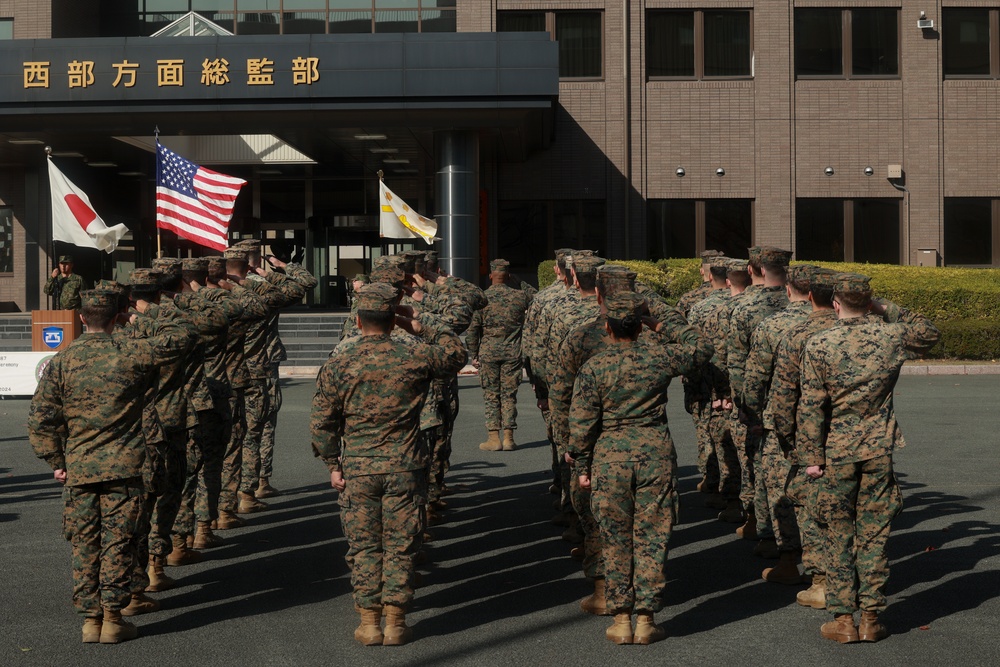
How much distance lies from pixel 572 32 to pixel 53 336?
15949 mm

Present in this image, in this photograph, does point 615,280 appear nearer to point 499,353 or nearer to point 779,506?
point 779,506

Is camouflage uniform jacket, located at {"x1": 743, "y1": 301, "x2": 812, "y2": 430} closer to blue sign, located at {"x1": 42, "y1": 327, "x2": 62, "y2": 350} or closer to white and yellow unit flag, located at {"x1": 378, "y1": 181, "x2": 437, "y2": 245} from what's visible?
white and yellow unit flag, located at {"x1": 378, "y1": 181, "x2": 437, "y2": 245}

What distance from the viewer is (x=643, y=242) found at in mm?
30500

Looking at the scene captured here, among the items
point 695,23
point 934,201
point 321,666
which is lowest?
point 321,666

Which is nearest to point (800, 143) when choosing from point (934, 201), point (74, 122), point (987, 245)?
point (934, 201)

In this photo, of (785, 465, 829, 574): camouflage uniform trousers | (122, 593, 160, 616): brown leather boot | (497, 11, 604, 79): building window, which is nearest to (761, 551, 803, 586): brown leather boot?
(785, 465, 829, 574): camouflage uniform trousers

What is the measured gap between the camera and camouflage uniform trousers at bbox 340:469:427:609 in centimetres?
663

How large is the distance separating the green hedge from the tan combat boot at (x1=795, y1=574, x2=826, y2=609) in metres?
17.7

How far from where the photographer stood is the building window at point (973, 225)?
30.7m

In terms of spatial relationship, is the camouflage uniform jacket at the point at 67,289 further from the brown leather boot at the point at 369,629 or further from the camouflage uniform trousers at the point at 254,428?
the brown leather boot at the point at 369,629

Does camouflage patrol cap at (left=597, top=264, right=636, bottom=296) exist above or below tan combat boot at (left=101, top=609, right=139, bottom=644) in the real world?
above

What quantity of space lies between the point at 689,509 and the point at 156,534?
4.65 m

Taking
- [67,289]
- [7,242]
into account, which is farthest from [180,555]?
[7,242]

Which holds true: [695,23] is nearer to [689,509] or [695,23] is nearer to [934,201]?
[934,201]
